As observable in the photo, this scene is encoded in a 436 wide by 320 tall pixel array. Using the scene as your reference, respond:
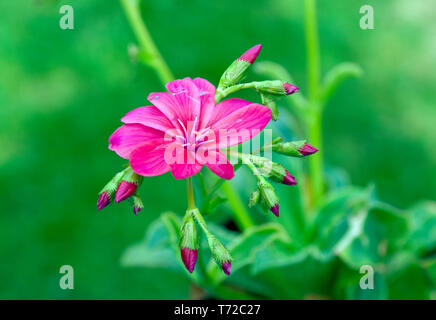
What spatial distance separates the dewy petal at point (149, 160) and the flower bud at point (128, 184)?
0.07 ft

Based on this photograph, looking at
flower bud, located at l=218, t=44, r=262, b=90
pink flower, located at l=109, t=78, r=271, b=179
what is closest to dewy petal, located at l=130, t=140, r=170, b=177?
pink flower, located at l=109, t=78, r=271, b=179

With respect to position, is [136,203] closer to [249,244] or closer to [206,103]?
[206,103]

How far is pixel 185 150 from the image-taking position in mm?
528

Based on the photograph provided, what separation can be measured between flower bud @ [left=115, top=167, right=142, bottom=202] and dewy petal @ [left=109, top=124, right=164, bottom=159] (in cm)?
2

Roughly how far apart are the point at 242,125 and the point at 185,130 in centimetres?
6

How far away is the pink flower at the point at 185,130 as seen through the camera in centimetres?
50

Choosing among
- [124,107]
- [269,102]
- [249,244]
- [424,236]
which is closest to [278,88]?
[269,102]

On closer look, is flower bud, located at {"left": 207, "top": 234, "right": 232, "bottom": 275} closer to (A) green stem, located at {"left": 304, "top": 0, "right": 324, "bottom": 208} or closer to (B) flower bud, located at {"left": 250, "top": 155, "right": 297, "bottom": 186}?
(B) flower bud, located at {"left": 250, "top": 155, "right": 297, "bottom": 186}

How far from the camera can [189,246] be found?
522mm

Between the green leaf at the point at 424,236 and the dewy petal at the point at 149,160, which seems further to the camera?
the green leaf at the point at 424,236

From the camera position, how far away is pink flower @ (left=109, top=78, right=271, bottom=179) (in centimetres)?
50

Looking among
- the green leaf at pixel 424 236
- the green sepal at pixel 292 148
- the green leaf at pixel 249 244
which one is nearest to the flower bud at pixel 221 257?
the green sepal at pixel 292 148

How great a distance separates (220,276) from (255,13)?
846 millimetres

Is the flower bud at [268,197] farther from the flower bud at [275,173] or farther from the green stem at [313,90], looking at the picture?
the green stem at [313,90]
